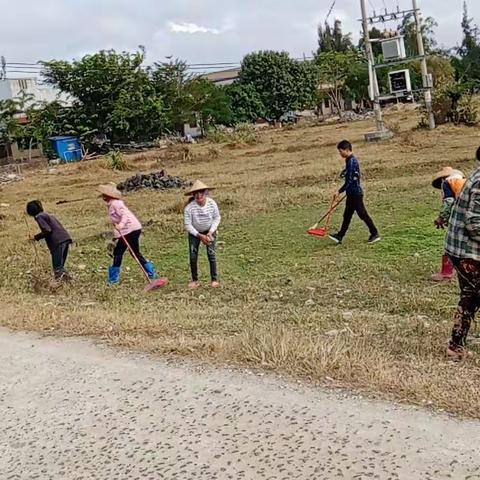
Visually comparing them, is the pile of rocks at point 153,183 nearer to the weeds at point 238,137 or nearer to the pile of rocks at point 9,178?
the pile of rocks at point 9,178

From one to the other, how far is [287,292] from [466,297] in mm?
3219

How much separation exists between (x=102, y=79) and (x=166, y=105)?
209 inches

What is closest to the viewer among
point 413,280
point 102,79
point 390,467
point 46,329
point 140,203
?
point 390,467

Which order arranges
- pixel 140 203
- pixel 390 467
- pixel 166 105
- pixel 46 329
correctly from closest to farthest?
pixel 390 467
pixel 46 329
pixel 140 203
pixel 166 105

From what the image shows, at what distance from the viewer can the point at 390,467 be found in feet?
8.98

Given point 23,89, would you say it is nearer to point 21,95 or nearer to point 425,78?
point 21,95

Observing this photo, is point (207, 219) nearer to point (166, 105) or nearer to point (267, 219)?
point (267, 219)

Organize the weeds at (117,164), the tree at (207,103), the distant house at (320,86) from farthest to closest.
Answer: the distant house at (320,86) < the tree at (207,103) < the weeds at (117,164)

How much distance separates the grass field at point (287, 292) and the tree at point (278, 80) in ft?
137

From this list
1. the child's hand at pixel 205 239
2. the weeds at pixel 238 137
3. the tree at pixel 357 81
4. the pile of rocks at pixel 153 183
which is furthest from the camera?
the tree at pixel 357 81

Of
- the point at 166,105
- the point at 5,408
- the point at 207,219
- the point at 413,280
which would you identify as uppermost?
the point at 166,105

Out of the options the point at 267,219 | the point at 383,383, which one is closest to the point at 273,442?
the point at 383,383

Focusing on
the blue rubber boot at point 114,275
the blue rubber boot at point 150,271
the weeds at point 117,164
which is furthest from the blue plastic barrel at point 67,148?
the blue rubber boot at point 150,271

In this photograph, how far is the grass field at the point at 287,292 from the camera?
12.9ft
